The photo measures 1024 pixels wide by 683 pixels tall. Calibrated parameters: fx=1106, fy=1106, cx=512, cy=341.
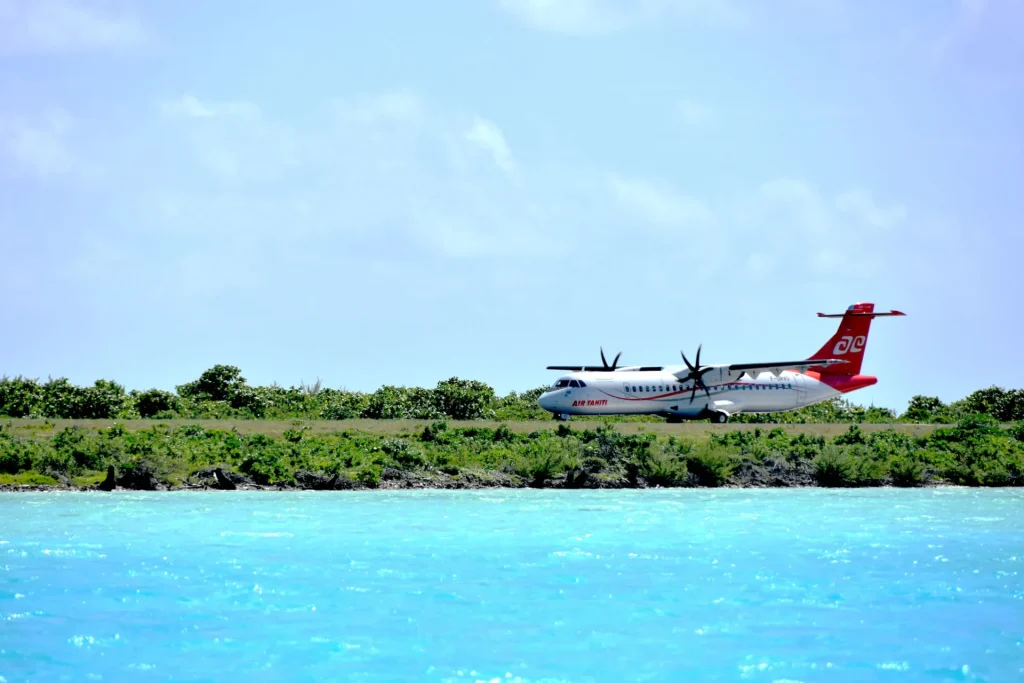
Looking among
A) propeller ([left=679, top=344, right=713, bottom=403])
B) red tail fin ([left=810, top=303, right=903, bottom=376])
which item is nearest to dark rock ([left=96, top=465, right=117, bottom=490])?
propeller ([left=679, top=344, right=713, bottom=403])

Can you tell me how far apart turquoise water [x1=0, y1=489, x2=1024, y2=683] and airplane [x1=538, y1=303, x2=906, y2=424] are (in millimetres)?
21068

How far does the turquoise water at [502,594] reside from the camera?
1105 cm

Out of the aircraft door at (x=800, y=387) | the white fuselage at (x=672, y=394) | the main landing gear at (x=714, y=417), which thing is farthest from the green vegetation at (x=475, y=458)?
the aircraft door at (x=800, y=387)

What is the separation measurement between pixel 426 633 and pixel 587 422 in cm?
3396

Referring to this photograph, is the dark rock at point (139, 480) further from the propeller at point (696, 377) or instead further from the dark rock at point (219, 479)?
the propeller at point (696, 377)

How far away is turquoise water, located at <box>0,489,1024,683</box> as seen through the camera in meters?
11.0

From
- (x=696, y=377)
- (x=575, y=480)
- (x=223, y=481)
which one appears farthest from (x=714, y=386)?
(x=223, y=481)

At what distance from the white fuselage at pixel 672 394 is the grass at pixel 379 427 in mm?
1069

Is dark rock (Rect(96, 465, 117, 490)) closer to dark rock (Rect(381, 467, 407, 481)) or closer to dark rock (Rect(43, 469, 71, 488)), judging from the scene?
dark rock (Rect(43, 469, 71, 488))

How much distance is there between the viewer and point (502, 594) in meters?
14.8

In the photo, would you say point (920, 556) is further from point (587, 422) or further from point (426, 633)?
point (587, 422)

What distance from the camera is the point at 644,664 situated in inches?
436

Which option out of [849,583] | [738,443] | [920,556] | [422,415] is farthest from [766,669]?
[422,415]

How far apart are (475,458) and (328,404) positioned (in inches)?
932
